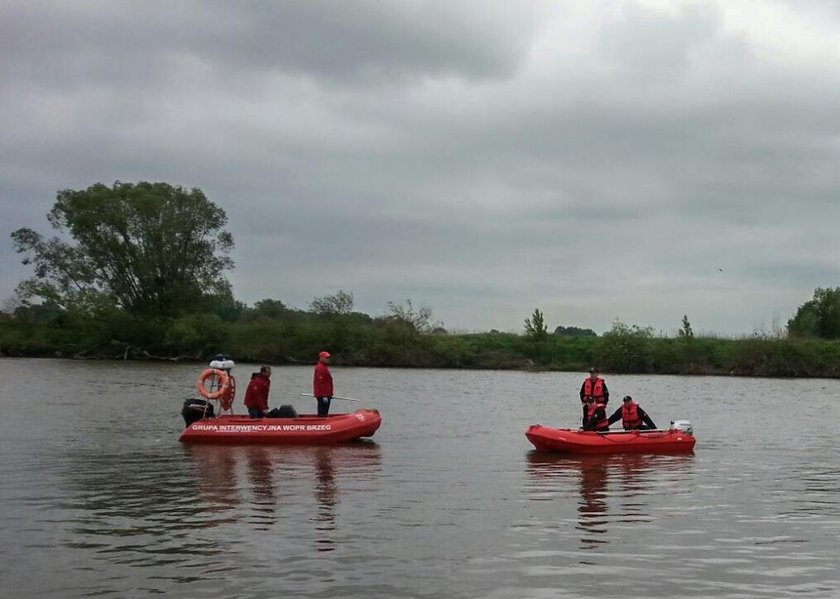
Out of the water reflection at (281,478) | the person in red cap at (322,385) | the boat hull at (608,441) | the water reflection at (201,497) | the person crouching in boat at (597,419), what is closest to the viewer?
the water reflection at (201,497)

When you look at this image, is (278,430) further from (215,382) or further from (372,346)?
(372,346)

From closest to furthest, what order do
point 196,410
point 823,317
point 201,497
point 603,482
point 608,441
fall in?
point 201,497, point 603,482, point 608,441, point 196,410, point 823,317

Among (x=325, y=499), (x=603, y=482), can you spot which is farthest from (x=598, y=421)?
(x=325, y=499)

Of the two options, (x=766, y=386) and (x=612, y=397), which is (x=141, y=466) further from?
(x=766, y=386)

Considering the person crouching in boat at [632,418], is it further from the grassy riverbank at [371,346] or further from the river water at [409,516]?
the grassy riverbank at [371,346]

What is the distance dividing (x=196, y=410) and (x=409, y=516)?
9.32 m

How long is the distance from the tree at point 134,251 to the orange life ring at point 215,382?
42.1 meters

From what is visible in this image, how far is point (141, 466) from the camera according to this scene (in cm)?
1594

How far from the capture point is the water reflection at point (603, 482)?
1181 centimetres

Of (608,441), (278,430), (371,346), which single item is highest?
(371,346)

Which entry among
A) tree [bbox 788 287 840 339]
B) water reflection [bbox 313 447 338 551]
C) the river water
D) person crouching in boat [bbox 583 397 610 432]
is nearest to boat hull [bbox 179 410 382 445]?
the river water

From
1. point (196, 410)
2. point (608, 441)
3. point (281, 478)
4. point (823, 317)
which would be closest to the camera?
point (281, 478)

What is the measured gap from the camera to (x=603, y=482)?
15070 mm

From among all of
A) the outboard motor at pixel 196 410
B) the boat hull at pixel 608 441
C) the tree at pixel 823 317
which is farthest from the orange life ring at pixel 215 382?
the tree at pixel 823 317
